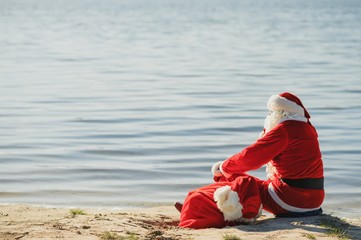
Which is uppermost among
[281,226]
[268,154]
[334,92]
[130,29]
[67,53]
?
[130,29]

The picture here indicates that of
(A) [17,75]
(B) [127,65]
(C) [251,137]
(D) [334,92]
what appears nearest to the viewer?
(C) [251,137]

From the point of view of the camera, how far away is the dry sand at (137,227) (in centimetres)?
728

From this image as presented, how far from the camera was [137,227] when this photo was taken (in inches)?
304

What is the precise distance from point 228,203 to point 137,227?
804mm

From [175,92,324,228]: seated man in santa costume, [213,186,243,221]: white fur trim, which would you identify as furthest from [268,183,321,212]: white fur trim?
Answer: [213,186,243,221]: white fur trim

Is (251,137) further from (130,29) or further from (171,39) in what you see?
(130,29)

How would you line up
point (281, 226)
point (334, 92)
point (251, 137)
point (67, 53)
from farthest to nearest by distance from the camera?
1. point (67, 53)
2. point (334, 92)
3. point (251, 137)
4. point (281, 226)

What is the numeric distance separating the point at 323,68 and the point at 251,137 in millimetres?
13147

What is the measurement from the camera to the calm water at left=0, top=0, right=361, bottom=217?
1142cm

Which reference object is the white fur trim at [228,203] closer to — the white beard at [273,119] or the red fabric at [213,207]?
the red fabric at [213,207]

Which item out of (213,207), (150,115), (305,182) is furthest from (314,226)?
(150,115)

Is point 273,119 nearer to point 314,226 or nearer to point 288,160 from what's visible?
point 288,160

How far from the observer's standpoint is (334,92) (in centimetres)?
2089

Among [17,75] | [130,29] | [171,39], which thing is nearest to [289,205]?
[17,75]
